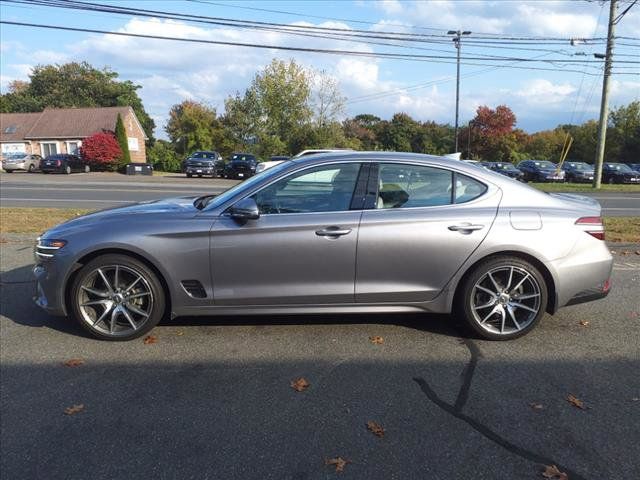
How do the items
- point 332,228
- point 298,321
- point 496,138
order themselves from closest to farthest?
1. point 332,228
2. point 298,321
3. point 496,138

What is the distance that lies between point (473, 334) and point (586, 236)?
128 centimetres

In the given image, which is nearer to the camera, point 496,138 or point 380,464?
point 380,464

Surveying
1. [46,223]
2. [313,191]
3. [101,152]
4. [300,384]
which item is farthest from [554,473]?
[101,152]

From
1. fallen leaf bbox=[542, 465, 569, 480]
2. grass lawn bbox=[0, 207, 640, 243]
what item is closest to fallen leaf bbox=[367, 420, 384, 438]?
fallen leaf bbox=[542, 465, 569, 480]

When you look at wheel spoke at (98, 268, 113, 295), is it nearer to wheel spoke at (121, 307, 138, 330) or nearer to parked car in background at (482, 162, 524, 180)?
wheel spoke at (121, 307, 138, 330)

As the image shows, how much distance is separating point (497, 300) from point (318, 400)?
188cm

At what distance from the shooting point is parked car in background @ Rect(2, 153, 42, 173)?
41.0 m

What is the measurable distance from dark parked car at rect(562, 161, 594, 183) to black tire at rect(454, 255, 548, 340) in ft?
124

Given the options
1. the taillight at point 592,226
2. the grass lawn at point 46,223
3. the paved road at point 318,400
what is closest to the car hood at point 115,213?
the paved road at point 318,400

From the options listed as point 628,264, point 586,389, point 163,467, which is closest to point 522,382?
point 586,389

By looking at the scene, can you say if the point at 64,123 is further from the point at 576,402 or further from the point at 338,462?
the point at 576,402

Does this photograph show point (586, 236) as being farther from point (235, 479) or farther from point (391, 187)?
point (235, 479)

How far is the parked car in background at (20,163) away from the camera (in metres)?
41.0

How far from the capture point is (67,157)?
4069cm
